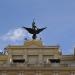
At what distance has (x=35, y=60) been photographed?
106 meters

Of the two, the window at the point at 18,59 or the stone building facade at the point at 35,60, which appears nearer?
the stone building facade at the point at 35,60

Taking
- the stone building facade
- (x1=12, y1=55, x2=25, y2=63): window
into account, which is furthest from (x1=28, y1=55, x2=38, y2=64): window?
(x1=12, y1=55, x2=25, y2=63): window

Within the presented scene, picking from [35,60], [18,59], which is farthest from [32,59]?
[18,59]

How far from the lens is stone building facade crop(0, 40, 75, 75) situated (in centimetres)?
9825

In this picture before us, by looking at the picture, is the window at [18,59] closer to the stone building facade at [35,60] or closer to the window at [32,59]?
the stone building facade at [35,60]

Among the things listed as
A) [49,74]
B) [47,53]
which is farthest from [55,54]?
[49,74]

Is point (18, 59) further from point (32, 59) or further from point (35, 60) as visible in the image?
point (35, 60)

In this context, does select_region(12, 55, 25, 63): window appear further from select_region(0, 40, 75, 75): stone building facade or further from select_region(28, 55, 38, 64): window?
select_region(28, 55, 38, 64): window

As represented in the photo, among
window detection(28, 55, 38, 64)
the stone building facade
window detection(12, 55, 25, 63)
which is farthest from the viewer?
window detection(28, 55, 38, 64)

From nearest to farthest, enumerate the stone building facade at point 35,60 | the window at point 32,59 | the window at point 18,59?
1. the stone building facade at point 35,60
2. the window at point 18,59
3. the window at point 32,59

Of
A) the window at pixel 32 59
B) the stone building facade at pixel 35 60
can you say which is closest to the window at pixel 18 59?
the stone building facade at pixel 35 60

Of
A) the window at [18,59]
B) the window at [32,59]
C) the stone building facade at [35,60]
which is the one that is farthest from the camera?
the window at [32,59]

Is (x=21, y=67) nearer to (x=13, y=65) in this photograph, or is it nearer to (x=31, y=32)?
(x=13, y=65)

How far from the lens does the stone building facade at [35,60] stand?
98.2 metres
